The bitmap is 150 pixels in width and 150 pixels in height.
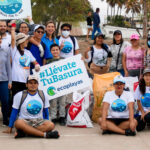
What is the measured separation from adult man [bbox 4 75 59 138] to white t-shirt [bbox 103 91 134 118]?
3.32 ft

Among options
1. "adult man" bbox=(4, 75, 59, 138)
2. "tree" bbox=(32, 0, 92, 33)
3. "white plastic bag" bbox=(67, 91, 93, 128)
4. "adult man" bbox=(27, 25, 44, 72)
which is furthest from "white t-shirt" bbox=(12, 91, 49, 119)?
"tree" bbox=(32, 0, 92, 33)

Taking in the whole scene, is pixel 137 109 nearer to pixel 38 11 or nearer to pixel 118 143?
pixel 118 143

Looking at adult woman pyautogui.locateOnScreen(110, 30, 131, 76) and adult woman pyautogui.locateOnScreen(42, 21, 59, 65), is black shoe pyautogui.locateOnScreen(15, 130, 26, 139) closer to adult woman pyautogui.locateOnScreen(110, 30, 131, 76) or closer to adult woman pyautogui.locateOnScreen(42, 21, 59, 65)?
adult woman pyautogui.locateOnScreen(42, 21, 59, 65)

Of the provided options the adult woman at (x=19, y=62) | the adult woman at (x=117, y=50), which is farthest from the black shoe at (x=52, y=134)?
the adult woman at (x=117, y=50)

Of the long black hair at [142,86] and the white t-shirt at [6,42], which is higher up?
the white t-shirt at [6,42]

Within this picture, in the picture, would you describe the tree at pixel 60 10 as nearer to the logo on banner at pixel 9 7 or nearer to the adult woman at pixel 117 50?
the logo on banner at pixel 9 7

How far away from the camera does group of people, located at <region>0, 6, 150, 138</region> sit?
6434 mm

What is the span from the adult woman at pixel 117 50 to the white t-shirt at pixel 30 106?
2.16 metres

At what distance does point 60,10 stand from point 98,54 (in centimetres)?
1949

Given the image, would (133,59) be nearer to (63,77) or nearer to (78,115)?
(63,77)

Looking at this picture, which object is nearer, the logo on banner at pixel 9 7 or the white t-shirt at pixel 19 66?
the white t-shirt at pixel 19 66

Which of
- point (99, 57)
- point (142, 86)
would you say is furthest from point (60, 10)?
point (142, 86)

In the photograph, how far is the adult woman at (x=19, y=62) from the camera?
693 cm

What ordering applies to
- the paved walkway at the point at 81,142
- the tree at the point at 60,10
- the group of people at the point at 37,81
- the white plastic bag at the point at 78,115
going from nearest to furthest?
the paved walkway at the point at 81,142 → the group of people at the point at 37,81 → the white plastic bag at the point at 78,115 → the tree at the point at 60,10
